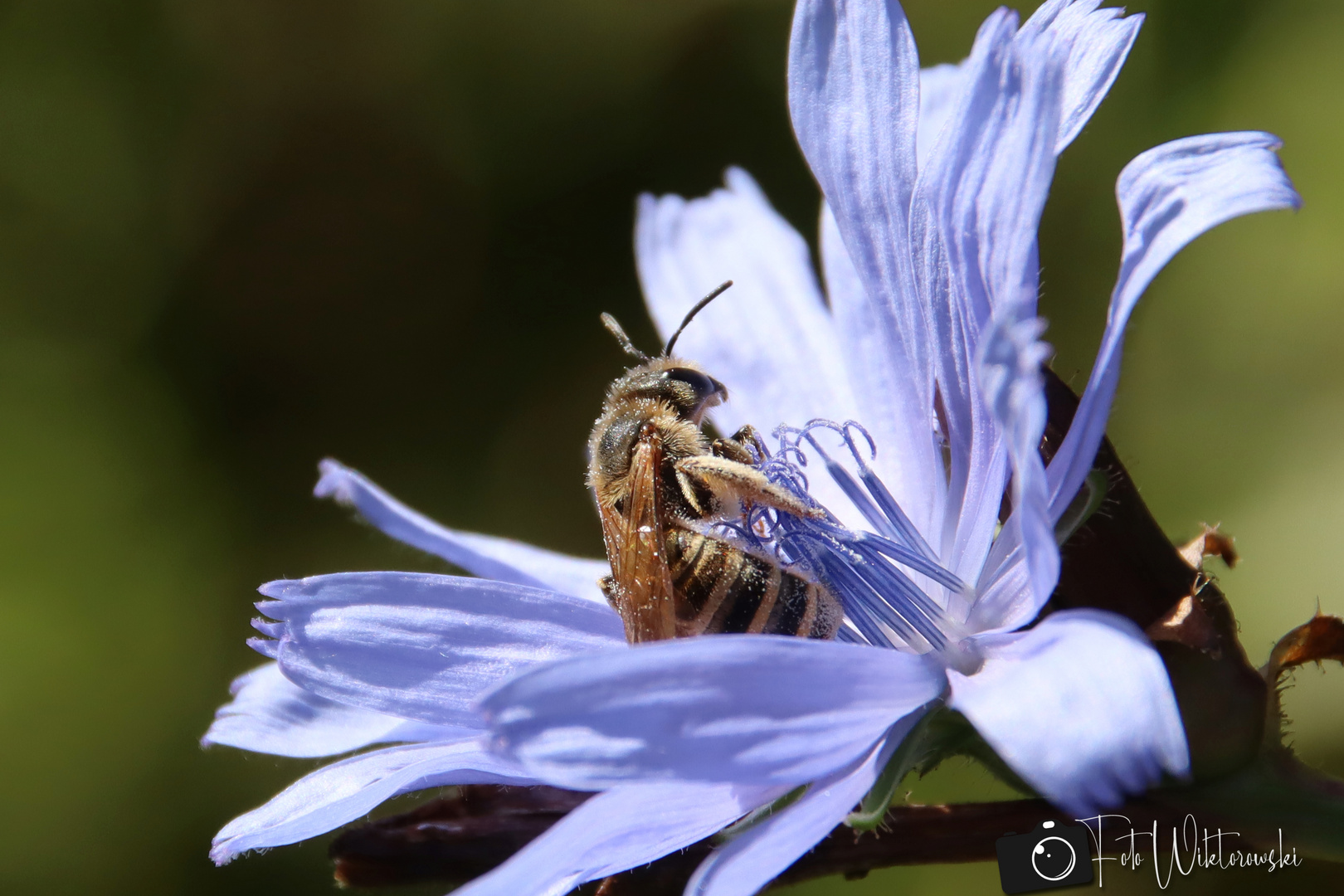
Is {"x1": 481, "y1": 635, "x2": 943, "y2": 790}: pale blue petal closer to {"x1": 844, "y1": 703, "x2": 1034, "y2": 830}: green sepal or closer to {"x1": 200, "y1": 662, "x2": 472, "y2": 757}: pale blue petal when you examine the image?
{"x1": 844, "y1": 703, "x2": 1034, "y2": 830}: green sepal

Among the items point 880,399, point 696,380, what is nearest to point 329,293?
point 696,380

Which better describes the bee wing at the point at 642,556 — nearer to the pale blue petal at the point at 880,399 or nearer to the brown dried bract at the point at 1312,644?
the pale blue petal at the point at 880,399

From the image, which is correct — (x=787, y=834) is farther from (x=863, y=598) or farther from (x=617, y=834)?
(x=863, y=598)

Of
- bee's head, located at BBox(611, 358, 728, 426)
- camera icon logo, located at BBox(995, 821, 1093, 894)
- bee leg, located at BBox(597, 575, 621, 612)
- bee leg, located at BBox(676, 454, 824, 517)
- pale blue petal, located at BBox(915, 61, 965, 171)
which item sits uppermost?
pale blue petal, located at BBox(915, 61, 965, 171)

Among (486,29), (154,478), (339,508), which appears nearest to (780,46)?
(486,29)

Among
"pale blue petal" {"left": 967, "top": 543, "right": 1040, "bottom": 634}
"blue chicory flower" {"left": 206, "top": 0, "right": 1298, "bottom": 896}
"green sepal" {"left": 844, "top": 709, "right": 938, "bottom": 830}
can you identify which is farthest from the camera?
"pale blue petal" {"left": 967, "top": 543, "right": 1040, "bottom": 634}

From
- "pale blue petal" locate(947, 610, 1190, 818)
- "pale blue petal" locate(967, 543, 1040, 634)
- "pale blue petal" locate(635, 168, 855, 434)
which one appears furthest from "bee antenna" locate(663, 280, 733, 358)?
"pale blue petal" locate(947, 610, 1190, 818)
